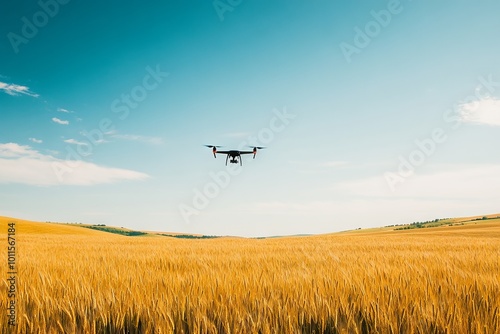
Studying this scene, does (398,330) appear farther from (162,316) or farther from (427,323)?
(162,316)

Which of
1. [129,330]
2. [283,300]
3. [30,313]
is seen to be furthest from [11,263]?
[283,300]

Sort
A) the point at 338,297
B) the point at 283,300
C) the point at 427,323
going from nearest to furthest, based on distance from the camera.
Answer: the point at 427,323, the point at 283,300, the point at 338,297

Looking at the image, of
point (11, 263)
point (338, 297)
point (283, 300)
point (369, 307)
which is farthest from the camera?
point (11, 263)

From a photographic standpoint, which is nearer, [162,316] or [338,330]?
[338,330]

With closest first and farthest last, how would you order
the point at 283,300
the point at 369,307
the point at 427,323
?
the point at 427,323, the point at 369,307, the point at 283,300

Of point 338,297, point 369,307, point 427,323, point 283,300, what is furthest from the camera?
point 338,297

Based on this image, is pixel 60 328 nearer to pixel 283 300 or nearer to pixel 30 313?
pixel 30 313

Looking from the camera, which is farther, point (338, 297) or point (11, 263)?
point (11, 263)

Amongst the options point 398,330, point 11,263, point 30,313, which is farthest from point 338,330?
→ point 11,263

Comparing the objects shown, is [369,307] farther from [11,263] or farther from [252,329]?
[11,263]
